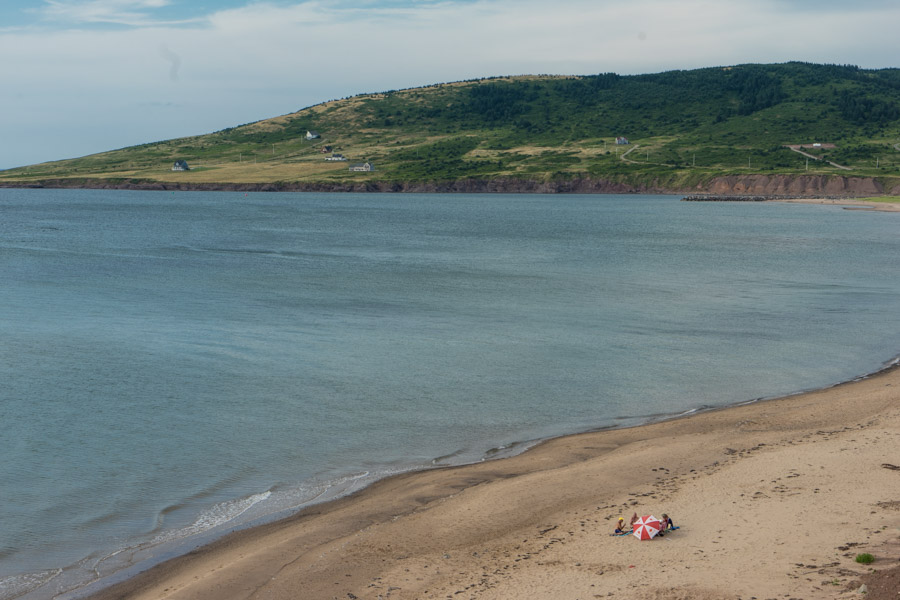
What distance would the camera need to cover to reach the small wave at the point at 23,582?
14.9 metres

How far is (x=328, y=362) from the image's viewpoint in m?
32.8

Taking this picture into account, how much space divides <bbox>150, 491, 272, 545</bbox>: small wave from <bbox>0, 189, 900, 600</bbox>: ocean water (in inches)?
2.9

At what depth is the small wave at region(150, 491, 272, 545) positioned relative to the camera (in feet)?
57.4

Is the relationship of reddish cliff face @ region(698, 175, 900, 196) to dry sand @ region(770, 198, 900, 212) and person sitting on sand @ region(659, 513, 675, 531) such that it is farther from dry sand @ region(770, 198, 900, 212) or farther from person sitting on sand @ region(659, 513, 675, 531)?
person sitting on sand @ region(659, 513, 675, 531)

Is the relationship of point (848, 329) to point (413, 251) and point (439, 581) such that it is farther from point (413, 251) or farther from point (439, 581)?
point (413, 251)

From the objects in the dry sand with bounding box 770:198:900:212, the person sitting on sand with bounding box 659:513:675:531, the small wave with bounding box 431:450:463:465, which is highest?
the person sitting on sand with bounding box 659:513:675:531

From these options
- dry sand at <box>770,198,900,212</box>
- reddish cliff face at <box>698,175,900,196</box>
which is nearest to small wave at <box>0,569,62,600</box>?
dry sand at <box>770,198,900,212</box>

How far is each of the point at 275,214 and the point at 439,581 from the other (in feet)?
418

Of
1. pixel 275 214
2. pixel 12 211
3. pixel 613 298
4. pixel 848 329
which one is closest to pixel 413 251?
pixel 613 298

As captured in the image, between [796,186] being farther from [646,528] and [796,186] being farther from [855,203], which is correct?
[646,528]

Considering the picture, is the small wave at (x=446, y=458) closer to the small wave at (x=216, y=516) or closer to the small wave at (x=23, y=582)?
the small wave at (x=216, y=516)

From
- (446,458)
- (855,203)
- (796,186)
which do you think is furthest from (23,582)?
Answer: (796,186)

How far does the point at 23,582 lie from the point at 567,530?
1001 centimetres

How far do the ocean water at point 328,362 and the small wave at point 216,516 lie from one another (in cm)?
7
